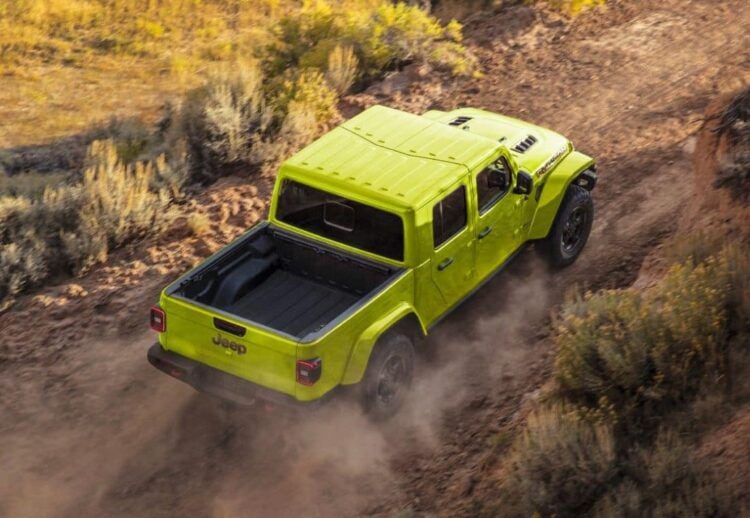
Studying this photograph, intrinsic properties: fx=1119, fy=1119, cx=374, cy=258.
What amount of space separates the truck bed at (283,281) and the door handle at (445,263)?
48 cm

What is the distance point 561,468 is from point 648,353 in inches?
50.3

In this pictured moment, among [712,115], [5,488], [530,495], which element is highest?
[712,115]

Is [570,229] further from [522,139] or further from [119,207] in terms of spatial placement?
[119,207]

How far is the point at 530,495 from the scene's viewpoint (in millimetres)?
7207

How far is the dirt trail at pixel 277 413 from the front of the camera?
858 cm

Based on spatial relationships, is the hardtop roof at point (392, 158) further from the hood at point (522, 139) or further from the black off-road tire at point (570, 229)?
the black off-road tire at point (570, 229)

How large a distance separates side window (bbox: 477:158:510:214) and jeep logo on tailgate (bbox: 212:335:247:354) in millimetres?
2523

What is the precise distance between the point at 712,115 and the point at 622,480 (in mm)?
5209

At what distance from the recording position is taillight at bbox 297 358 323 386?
8.06 metres

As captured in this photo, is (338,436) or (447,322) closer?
(338,436)

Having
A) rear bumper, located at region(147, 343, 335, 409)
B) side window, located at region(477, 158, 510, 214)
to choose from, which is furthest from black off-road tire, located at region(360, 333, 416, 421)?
side window, located at region(477, 158, 510, 214)

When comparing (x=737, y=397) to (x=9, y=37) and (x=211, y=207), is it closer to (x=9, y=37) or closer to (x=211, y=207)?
(x=211, y=207)

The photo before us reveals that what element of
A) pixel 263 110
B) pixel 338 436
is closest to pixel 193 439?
pixel 338 436

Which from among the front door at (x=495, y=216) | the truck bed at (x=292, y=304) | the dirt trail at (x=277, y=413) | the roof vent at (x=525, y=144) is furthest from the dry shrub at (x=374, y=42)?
the truck bed at (x=292, y=304)
